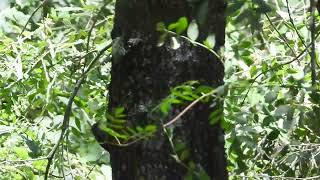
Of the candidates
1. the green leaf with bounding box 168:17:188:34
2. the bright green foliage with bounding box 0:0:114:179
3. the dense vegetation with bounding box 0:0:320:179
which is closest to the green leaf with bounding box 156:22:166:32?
the green leaf with bounding box 168:17:188:34

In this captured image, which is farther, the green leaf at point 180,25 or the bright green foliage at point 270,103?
the bright green foliage at point 270,103

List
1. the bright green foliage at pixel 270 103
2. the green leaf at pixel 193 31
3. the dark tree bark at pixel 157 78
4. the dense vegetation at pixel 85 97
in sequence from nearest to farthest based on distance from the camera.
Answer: the green leaf at pixel 193 31, the dark tree bark at pixel 157 78, the bright green foliage at pixel 270 103, the dense vegetation at pixel 85 97

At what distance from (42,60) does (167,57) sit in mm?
885

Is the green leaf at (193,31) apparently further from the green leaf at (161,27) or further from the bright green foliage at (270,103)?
the bright green foliage at (270,103)

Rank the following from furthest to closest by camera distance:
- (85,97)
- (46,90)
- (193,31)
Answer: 1. (46,90)
2. (85,97)
3. (193,31)

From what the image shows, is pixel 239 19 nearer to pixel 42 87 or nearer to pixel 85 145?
pixel 85 145

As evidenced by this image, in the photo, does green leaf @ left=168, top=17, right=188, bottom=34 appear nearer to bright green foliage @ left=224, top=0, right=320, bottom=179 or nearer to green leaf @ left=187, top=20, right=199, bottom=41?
green leaf @ left=187, top=20, right=199, bottom=41

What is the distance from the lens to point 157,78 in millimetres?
1511

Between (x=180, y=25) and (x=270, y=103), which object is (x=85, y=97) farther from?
(x=180, y=25)

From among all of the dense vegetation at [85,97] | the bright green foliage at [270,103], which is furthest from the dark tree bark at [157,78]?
the dense vegetation at [85,97]

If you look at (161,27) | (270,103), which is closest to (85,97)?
(270,103)

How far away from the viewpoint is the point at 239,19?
3.84 feet

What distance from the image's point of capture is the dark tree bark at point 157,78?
150 cm

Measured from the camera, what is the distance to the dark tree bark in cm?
150
